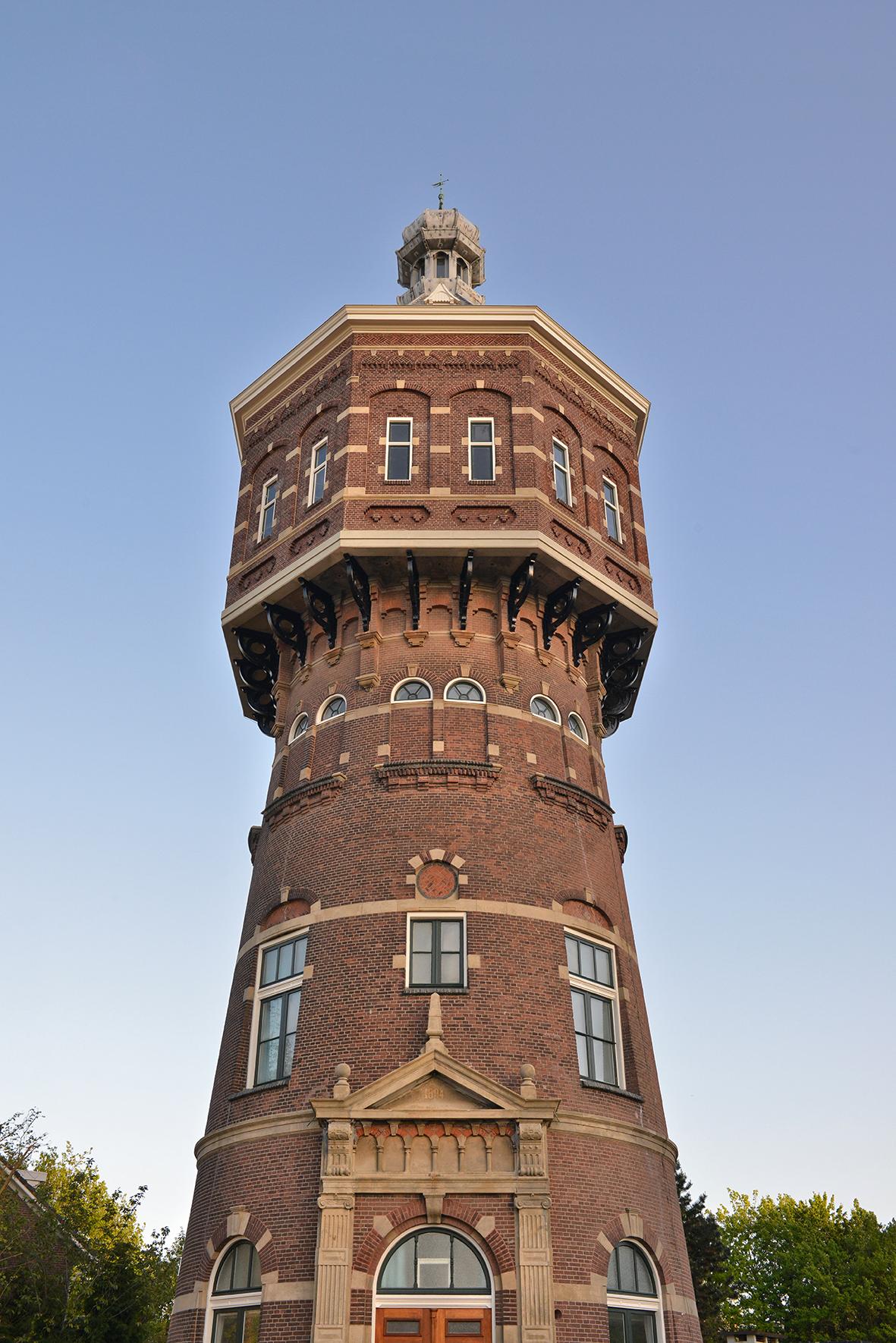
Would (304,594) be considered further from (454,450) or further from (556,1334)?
(556,1334)

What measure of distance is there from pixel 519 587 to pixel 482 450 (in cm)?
350

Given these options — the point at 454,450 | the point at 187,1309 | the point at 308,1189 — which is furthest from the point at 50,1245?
the point at 454,450

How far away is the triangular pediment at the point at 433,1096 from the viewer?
62.4 ft

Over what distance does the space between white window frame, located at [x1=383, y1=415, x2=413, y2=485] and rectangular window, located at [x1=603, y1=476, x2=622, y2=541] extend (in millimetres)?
5026

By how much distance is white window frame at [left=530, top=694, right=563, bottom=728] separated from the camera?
81.0 feet

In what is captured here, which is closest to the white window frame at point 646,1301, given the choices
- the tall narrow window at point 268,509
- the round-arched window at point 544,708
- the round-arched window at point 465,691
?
the round-arched window at point 544,708

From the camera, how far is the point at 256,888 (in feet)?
80.4

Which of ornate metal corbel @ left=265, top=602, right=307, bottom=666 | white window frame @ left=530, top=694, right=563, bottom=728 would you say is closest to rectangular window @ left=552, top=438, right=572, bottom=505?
white window frame @ left=530, top=694, right=563, bottom=728

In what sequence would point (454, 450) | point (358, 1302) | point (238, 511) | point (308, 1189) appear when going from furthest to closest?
point (238, 511) → point (454, 450) → point (308, 1189) → point (358, 1302)

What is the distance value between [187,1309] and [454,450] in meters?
17.3

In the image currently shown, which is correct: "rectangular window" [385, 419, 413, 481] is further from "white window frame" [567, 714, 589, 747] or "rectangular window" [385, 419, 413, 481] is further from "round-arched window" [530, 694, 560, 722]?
"white window frame" [567, 714, 589, 747]

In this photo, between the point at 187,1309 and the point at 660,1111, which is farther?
the point at 660,1111

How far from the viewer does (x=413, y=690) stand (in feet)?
79.8

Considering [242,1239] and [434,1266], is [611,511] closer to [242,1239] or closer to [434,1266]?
[434,1266]
